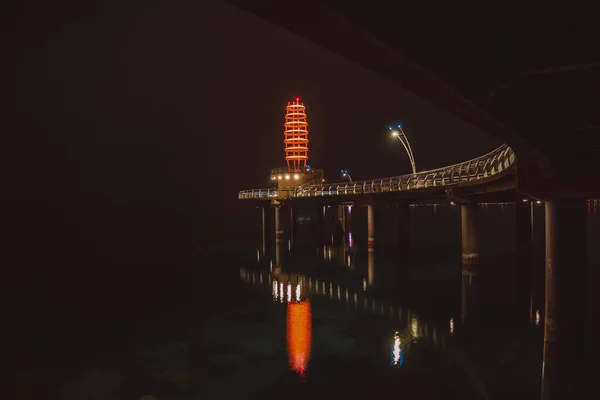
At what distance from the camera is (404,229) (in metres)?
57.4

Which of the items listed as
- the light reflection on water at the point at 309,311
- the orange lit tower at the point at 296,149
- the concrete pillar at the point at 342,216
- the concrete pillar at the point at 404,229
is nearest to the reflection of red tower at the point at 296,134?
the orange lit tower at the point at 296,149

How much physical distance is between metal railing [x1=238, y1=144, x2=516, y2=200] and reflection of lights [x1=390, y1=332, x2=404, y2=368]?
8779mm

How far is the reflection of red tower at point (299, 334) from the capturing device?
18516 millimetres

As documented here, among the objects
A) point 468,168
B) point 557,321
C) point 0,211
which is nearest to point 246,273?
point 468,168

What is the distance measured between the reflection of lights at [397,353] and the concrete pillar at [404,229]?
35094mm

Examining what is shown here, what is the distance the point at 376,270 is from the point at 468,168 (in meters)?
11.5

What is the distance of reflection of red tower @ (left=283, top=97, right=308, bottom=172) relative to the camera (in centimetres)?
8900

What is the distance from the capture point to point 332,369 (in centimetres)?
1761

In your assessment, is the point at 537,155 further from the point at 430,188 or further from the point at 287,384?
the point at 430,188

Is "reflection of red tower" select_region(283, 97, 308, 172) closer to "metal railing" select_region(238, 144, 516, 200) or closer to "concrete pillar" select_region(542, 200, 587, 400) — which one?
"metal railing" select_region(238, 144, 516, 200)

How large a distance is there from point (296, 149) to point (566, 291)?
73928 mm

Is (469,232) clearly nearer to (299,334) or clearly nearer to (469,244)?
(469,244)

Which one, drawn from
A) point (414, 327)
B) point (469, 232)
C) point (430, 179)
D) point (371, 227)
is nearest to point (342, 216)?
point (371, 227)

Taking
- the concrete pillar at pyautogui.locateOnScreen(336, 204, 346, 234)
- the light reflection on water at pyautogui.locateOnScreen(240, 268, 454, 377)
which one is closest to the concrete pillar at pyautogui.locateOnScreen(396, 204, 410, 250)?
the light reflection on water at pyautogui.locateOnScreen(240, 268, 454, 377)
